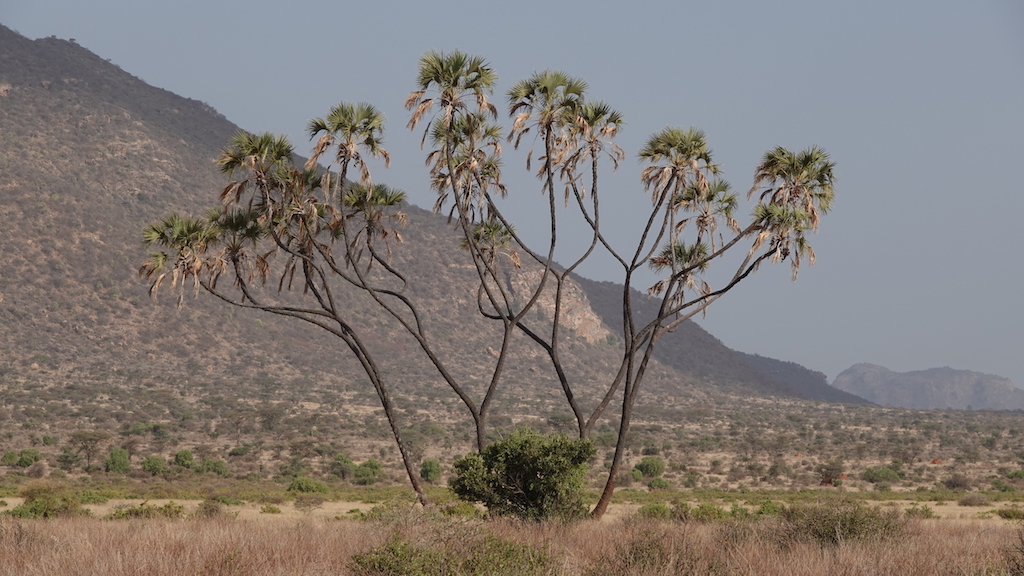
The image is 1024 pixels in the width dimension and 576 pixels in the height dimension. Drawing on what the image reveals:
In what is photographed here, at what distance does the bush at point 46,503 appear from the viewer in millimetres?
20188

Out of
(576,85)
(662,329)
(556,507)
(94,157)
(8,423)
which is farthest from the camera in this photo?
(94,157)

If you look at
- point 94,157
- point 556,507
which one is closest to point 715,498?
point 556,507

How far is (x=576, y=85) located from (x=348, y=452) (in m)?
35.2

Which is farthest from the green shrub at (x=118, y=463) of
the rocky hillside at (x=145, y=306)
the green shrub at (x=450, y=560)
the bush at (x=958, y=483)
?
the bush at (x=958, y=483)

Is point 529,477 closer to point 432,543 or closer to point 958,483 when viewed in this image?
point 432,543

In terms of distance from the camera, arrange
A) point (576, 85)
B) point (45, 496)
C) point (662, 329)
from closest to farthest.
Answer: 1. point (576, 85)
2. point (662, 329)
3. point (45, 496)

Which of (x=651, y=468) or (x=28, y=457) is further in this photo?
(x=651, y=468)

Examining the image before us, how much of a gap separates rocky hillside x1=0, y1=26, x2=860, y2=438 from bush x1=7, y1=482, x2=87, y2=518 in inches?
1186

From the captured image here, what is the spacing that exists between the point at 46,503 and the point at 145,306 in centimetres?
5752

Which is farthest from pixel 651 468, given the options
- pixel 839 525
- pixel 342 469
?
pixel 839 525

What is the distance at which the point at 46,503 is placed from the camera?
21.5 meters

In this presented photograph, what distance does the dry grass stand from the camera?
8.45 m

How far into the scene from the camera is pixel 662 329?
21391 millimetres

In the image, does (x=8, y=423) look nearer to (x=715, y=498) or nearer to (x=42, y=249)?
(x=42, y=249)
